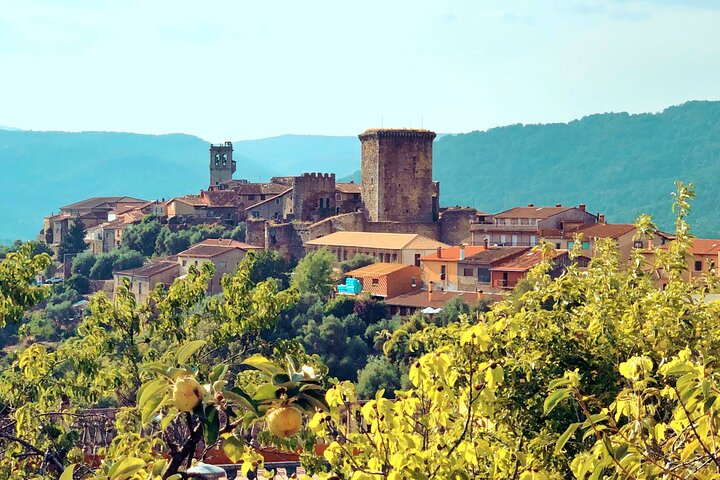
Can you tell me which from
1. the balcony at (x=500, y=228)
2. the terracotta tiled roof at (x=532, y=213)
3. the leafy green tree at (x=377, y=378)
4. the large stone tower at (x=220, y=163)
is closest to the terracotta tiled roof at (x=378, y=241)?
the balcony at (x=500, y=228)

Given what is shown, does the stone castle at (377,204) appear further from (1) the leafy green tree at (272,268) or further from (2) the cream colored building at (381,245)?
(1) the leafy green tree at (272,268)

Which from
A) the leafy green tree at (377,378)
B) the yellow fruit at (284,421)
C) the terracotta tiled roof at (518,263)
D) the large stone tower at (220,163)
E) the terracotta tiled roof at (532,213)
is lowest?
the leafy green tree at (377,378)

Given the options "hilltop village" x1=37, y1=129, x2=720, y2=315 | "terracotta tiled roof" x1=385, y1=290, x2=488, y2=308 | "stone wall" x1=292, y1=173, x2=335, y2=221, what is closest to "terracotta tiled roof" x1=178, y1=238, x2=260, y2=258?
"hilltop village" x1=37, y1=129, x2=720, y2=315

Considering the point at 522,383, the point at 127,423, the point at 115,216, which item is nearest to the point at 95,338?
the point at 127,423

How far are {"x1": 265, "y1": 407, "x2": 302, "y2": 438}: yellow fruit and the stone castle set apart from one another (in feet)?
194

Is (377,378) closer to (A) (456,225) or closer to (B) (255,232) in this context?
(A) (456,225)

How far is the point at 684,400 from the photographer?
512 cm

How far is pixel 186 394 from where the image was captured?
4.04 m

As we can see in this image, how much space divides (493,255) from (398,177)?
54.3 feet

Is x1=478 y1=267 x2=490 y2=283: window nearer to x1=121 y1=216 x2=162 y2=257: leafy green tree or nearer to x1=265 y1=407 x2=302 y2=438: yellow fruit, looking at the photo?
x1=121 y1=216 x2=162 y2=257: leafy green tree

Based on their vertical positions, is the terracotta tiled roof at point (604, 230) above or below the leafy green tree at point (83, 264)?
above

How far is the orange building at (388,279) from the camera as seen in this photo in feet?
169

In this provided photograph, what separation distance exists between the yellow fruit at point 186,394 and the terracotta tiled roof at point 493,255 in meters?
46.5

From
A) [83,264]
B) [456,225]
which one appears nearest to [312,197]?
[456,225]
